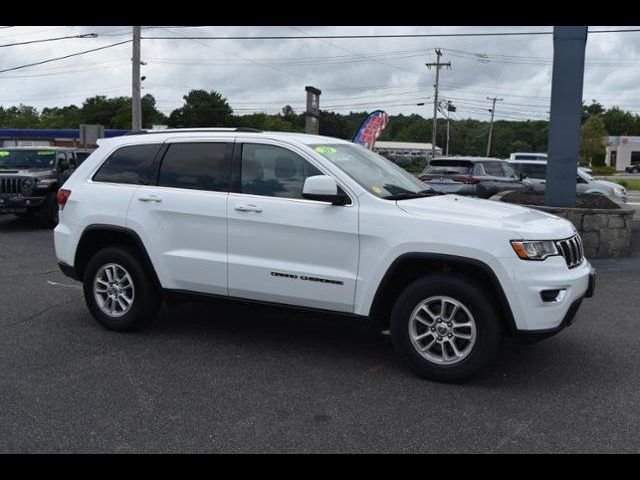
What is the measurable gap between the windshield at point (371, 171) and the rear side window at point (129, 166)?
5.34ft

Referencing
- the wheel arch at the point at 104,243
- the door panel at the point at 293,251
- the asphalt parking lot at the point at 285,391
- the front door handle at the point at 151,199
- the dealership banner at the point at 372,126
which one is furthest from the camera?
the dealership banner at the point at 372,126

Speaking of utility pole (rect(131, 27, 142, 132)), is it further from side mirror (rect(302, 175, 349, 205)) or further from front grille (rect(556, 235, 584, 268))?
front grille (rect(556, 235, 584, 268))

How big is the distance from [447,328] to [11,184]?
12.2 m

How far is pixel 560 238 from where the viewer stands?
4867 millimetres

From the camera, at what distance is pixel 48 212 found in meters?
14.6

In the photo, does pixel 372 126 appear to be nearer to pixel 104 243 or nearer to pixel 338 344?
pixel 104 243

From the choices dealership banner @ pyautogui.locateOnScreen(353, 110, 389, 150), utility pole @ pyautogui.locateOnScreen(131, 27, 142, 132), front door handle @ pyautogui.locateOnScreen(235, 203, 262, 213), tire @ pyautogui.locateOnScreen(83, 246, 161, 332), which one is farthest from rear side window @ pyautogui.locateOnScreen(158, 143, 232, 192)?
utility pole @ pyautogui.locateOnScreen(131, 27, 142, 132)

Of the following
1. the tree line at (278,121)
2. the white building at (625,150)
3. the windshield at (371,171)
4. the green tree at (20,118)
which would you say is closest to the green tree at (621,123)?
the tree line at (278,121)

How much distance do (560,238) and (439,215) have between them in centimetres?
90

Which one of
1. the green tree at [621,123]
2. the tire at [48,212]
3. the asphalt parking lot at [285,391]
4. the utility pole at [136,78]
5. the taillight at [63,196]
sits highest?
the green tree at [621,123]

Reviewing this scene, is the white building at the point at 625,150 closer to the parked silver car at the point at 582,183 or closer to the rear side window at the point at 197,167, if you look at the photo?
the parked silver car at the point at 582,183

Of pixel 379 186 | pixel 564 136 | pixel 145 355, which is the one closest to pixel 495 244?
pixel 379 186

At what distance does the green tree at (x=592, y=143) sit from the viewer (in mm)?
76438

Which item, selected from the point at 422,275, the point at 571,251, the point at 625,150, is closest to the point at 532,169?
the point at 571,251
